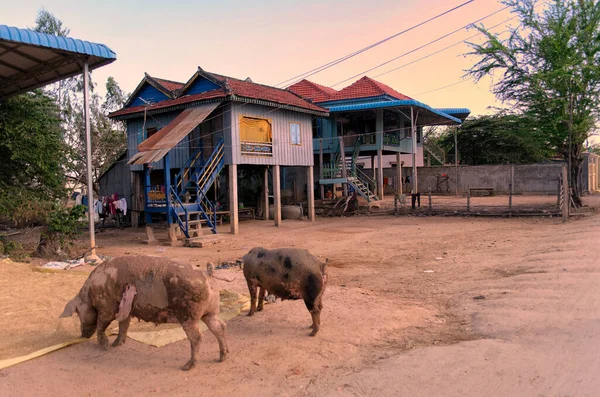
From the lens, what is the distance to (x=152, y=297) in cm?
478

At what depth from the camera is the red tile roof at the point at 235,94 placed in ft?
55.6

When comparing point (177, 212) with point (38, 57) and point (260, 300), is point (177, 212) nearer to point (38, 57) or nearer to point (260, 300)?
point (38, 57)

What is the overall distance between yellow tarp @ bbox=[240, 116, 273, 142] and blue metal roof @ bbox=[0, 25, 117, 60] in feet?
21.6

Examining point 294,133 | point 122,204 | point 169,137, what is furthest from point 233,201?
point 122,204

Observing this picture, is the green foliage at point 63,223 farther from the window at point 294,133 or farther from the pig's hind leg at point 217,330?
the window at point 294,133

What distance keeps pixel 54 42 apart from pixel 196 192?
24.6 feet

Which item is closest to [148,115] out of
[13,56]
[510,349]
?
[13,56]

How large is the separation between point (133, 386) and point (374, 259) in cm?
824

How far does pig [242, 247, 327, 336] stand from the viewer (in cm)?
577

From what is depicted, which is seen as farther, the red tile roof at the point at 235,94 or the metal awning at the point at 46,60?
the red tile roof at the point at 235,94

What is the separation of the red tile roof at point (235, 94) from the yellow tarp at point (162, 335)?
1087cm

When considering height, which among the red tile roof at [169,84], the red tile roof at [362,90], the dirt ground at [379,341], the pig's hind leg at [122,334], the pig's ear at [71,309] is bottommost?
the dirt ground at [379,341]

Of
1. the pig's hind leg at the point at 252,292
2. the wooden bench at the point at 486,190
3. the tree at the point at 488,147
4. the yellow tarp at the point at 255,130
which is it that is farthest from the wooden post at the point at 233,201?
the tree at the point at 488,147

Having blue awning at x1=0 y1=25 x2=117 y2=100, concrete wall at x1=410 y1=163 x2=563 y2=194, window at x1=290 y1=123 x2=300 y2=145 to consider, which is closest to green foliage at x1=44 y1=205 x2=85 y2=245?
blue awning at x1=0 y1=25 x2=117 y2=100
